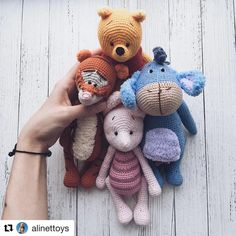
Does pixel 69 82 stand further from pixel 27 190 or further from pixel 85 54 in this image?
pixel 27 190

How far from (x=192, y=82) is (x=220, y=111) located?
185 millimetres

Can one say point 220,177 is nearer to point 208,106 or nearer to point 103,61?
point 208,106

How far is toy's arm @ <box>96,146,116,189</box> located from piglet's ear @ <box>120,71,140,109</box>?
0.14 m

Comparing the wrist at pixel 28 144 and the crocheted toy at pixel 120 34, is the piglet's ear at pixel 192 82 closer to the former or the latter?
the crocheted toy at pixel 120 34

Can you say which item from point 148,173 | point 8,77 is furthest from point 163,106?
point 8,77

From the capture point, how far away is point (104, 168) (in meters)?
0.82

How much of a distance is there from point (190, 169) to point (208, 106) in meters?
0.16

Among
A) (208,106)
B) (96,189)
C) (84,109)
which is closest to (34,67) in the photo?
(84,109)

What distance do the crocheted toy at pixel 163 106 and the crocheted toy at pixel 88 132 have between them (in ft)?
0.16

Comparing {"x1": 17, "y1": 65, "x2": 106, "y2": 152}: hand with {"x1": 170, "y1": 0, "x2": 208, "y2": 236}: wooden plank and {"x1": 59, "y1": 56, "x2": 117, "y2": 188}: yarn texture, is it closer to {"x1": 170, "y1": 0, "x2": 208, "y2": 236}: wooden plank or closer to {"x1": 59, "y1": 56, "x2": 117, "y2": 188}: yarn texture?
{"x1": 59, "y1": 56, "x2": 117, "y2": 188}: yarn texture

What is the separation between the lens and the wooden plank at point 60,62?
2.81 feet

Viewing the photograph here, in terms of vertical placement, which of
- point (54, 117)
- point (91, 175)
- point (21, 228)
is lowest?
point (21, 228)

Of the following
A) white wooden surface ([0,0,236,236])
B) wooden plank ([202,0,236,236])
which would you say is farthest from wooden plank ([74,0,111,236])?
wooden plank ([202,0,236,236])

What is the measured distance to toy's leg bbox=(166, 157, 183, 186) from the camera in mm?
812
